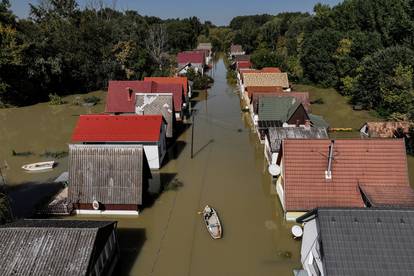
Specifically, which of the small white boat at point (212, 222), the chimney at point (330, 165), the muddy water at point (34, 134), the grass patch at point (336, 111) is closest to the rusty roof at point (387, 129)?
the grass patch at point (336, 111)

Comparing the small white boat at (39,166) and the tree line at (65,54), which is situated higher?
the tree line at (65,54)

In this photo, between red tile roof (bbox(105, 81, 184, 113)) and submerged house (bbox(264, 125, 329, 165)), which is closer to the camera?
submerged house (bbox(264, 125, 329, 165))

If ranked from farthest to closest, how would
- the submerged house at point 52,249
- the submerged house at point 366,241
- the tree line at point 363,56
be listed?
the tree line at point 363,56 → the submerged house at point 52,249 → the submerged house at point 366,241

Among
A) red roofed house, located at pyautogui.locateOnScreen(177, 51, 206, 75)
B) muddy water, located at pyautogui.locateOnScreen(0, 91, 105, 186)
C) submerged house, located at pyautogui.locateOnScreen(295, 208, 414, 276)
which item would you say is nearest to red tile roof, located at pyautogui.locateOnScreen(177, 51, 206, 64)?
red roofed house, located at pyautogui.locateOnScreen(177, 51, 206, 75)

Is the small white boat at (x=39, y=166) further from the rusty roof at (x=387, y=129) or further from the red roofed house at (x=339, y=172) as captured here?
the rusty roof at (x=387, y=129)

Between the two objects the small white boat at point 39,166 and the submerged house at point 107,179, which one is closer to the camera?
the submerged house at point 107,179

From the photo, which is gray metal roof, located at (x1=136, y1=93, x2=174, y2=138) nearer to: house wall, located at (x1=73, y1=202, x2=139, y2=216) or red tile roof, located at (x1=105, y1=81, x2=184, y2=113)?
red tile roof, located at (x1=105, y1=81, x2=184, y2=113)
